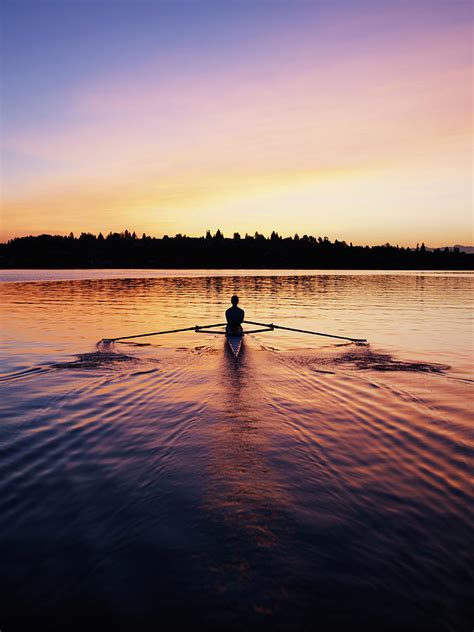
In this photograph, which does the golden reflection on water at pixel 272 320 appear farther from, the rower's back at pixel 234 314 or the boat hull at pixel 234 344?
the rower's back at pixel 234 314

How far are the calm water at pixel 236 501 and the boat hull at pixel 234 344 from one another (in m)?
5.03

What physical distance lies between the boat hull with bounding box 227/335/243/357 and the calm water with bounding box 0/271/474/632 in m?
5.03

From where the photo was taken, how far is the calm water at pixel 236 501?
18.0 feet

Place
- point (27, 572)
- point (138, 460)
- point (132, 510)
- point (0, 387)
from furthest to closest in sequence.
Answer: point (0, 387), point (138, 460), point (132, 510), point (27, 572)

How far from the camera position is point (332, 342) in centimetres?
2691

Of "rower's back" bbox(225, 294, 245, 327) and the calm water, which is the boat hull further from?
the calm water

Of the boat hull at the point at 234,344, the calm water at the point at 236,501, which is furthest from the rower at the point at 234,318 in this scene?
the calm water at the point at 236,501

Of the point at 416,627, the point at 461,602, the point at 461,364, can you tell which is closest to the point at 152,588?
the point at 416,627

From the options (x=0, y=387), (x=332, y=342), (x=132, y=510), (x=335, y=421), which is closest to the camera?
(x=132, y=510)

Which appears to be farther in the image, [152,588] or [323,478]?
[323,478]

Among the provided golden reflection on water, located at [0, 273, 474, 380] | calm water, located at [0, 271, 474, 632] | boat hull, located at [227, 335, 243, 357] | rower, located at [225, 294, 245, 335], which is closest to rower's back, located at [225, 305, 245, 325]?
rower, located at [225, 294, 245, 335]

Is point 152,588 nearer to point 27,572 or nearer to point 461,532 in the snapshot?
point 27,572

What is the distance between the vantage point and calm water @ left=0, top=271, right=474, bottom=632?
5480 mm

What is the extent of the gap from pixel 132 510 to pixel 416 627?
453 centimetres
